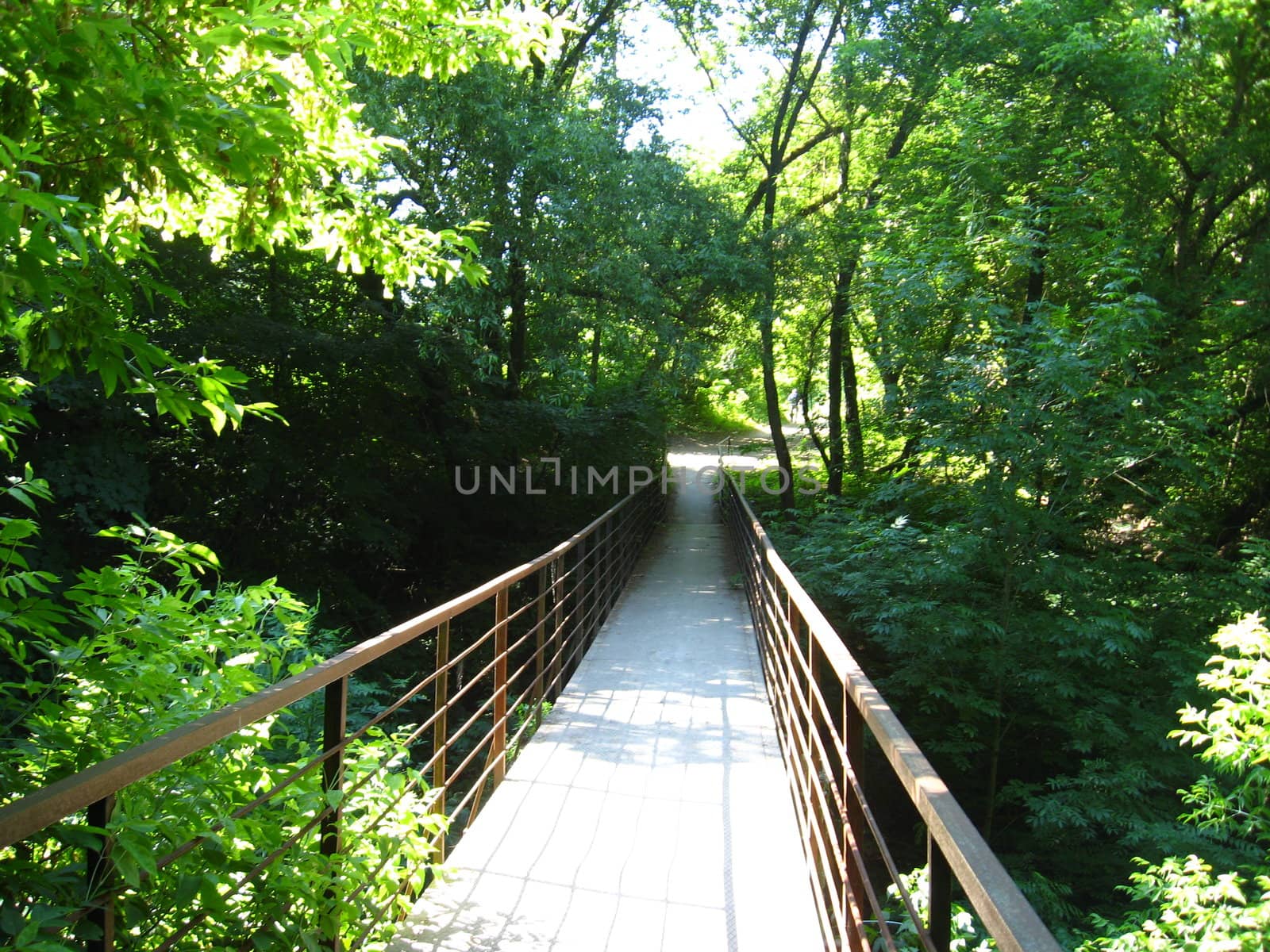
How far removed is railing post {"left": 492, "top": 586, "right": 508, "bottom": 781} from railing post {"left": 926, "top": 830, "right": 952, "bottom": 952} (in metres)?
2.75

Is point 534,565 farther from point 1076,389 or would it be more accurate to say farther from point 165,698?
point 1076,389

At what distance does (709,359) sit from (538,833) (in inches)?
425

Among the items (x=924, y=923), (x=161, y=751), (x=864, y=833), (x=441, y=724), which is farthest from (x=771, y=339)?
(x=161, y=751)

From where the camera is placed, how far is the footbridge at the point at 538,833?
1.54 metres

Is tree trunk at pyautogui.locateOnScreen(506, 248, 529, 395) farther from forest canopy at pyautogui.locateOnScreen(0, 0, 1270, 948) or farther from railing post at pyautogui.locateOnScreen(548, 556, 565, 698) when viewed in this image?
railing post at pyautogui.locateOnScreen(548, 556, 565, 698)

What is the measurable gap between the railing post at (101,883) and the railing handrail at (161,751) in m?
0.06

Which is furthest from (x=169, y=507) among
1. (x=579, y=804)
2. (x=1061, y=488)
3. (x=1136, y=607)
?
(x=1136, y=607)

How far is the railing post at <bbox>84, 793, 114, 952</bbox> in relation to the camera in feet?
4.84

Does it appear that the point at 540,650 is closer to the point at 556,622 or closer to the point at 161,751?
the point at 556,622

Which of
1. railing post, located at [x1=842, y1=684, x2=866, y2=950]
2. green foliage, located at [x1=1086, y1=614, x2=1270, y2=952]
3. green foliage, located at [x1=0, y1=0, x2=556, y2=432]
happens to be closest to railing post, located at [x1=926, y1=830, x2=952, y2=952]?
railing post, located at [x1=842, y1=684, x2=866, y2=950]

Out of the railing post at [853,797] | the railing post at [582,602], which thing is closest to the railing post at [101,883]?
the railing post at [853,797]

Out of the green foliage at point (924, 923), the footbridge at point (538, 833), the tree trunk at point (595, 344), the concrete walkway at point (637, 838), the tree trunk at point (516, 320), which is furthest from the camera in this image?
the tree trunk at point (595, 344)

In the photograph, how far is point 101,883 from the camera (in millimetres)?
1514

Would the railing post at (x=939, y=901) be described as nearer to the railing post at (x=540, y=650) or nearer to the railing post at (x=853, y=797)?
the railing post at (x=853, y=797)
